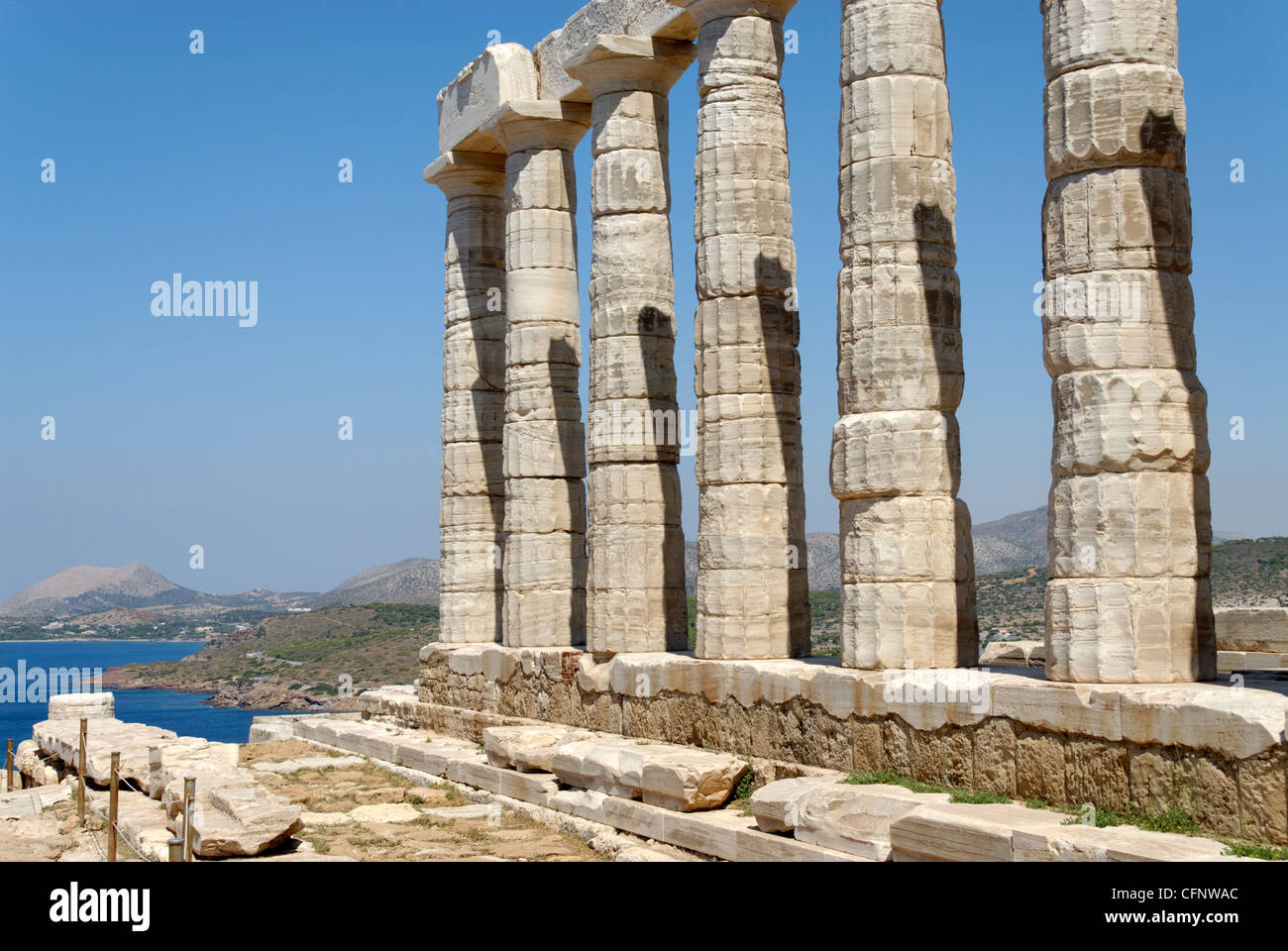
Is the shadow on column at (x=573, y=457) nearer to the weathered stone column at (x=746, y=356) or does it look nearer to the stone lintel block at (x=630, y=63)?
the stone lintel block at (x=630, y=63)

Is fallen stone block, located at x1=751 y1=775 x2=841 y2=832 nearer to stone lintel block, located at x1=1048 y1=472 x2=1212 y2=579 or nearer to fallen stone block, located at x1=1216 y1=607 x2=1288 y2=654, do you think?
stone lintel block, located at x1=1048 y1=472 x2=1212 y2=579

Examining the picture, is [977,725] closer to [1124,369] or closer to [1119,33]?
[1124,369]

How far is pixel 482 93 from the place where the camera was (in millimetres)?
21500

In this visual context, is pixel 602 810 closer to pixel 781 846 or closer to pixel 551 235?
pixel 781 846

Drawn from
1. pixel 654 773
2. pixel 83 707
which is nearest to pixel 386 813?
pixel 654 773

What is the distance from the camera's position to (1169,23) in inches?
455

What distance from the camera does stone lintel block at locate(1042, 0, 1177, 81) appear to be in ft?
37.5

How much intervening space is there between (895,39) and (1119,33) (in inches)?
109

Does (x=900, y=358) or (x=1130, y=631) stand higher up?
(x=900, y=358)

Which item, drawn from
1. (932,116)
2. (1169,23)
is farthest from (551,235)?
(1169,23)

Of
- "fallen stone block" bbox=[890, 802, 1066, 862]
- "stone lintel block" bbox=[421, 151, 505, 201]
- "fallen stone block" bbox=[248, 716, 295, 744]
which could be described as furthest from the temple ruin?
"fallen stone block" bbox=[248, 716, 295, 744]

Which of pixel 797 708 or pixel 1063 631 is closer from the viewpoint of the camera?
pixel 1063 631

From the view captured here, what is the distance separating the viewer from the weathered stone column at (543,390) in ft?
66.2

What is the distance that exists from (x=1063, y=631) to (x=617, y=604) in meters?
7.35
